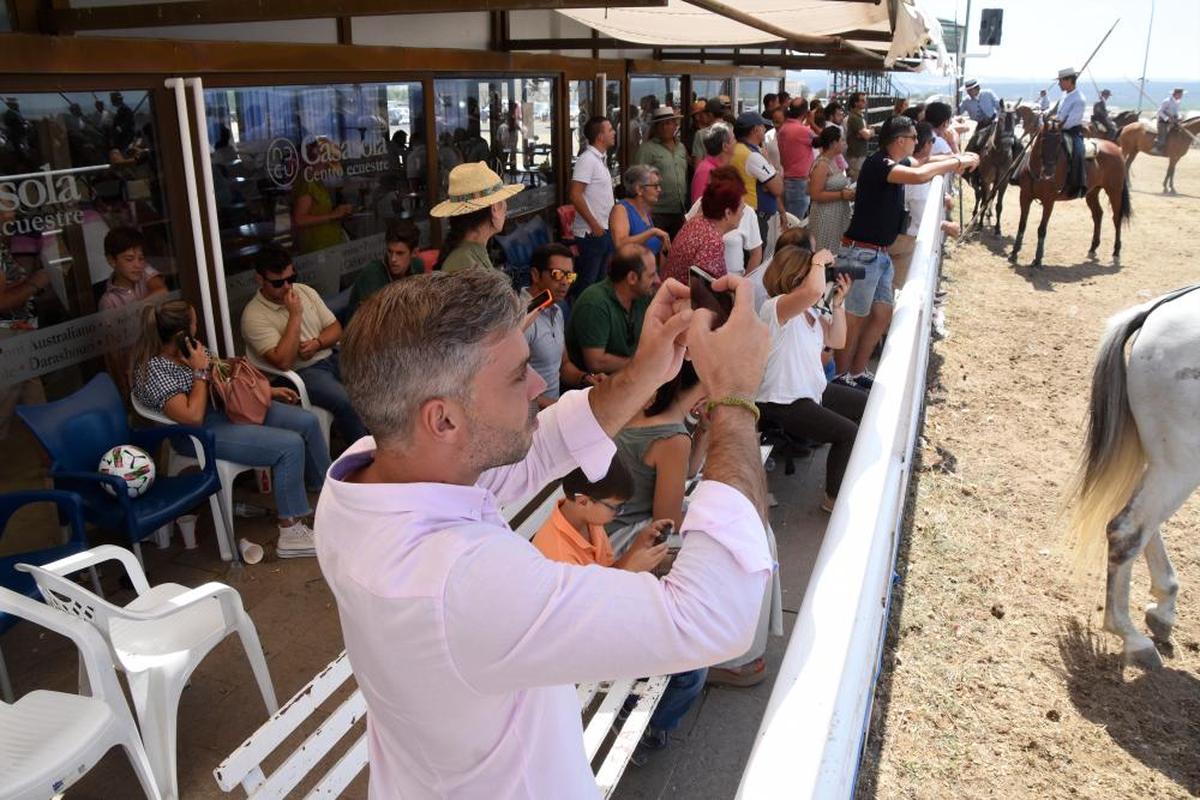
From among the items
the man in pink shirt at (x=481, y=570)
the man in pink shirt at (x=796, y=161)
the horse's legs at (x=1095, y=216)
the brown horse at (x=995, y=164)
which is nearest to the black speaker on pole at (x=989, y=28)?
the brown horse at (x=995, y=164)

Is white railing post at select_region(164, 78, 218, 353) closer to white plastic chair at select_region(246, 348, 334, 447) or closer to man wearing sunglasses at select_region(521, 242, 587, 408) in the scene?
white plastic chair at select_region(246, 348, 334, 447)

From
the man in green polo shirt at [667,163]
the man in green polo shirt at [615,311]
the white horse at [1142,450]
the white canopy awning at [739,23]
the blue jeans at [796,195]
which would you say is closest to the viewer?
the white horse at [1142,450]

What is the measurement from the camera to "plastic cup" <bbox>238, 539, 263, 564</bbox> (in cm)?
393

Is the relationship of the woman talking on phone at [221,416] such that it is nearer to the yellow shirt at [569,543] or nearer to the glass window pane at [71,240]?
the glass window pane at [71,240]

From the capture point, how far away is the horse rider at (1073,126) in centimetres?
1170

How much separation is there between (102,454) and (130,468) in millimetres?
150

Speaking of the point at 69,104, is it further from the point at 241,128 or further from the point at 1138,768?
the point at 1138,768

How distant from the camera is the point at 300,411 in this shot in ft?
13.7

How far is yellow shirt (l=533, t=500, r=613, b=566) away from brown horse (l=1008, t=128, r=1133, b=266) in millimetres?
10690

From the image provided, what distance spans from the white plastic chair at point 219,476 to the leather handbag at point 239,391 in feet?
0.69

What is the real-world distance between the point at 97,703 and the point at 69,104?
100 inches

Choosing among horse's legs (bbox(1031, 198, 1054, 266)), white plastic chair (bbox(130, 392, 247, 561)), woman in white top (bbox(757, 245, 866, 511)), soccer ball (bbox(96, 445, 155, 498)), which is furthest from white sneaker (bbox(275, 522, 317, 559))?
horse's legs (bbox(1031, 198, 1054, 266))

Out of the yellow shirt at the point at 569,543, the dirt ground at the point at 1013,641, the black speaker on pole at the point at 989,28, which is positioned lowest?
the dirt ground at the point at 1013,641

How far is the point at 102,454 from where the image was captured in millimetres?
3510
